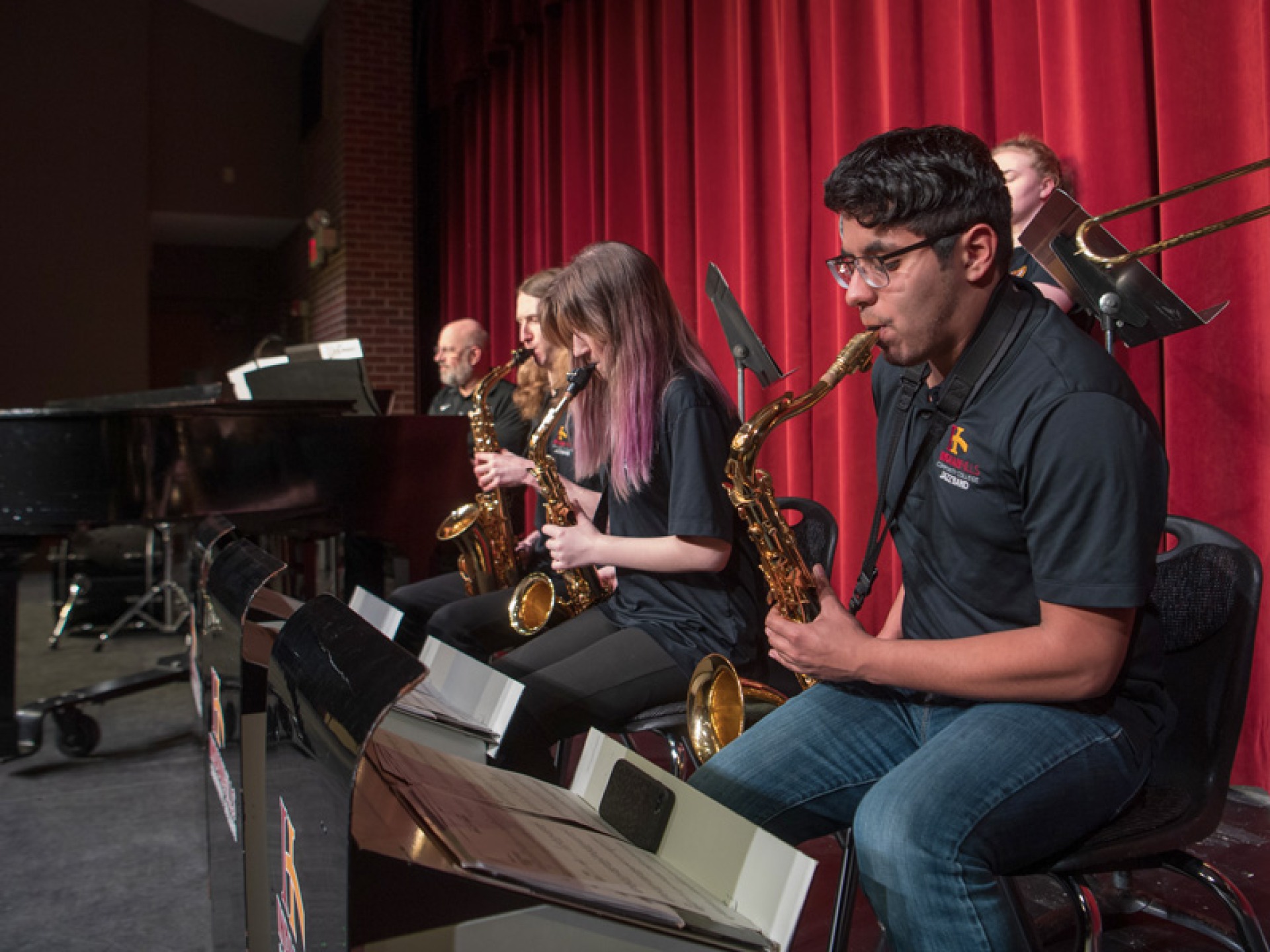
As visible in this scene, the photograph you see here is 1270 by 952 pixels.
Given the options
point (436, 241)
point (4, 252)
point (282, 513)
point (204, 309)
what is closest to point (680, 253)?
point (282, 513)

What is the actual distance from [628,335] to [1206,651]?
126cm

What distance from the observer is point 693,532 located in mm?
1976

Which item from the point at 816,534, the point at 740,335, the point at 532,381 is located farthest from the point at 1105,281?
the point at 532,381

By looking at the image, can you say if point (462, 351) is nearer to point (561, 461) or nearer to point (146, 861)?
point (561, 461)

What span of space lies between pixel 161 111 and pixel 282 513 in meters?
7.61

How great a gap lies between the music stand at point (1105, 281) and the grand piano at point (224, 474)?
2.56 metres

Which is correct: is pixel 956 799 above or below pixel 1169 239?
below

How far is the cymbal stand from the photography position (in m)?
5.70

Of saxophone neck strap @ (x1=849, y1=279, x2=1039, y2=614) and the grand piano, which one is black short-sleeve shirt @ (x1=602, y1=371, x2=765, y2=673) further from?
the grand piano

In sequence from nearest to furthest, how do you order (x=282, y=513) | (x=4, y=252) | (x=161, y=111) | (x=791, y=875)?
(x=791, y=875), (x=282, y=513), (x=4, y=252), (x=161, y=111)

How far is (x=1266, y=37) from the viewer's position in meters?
2.44

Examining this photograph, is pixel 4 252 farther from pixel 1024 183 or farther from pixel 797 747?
pixel 797 747

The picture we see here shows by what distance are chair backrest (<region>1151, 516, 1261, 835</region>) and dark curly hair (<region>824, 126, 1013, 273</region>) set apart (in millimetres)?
504

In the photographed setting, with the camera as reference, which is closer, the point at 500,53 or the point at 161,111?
the point at 500,53
